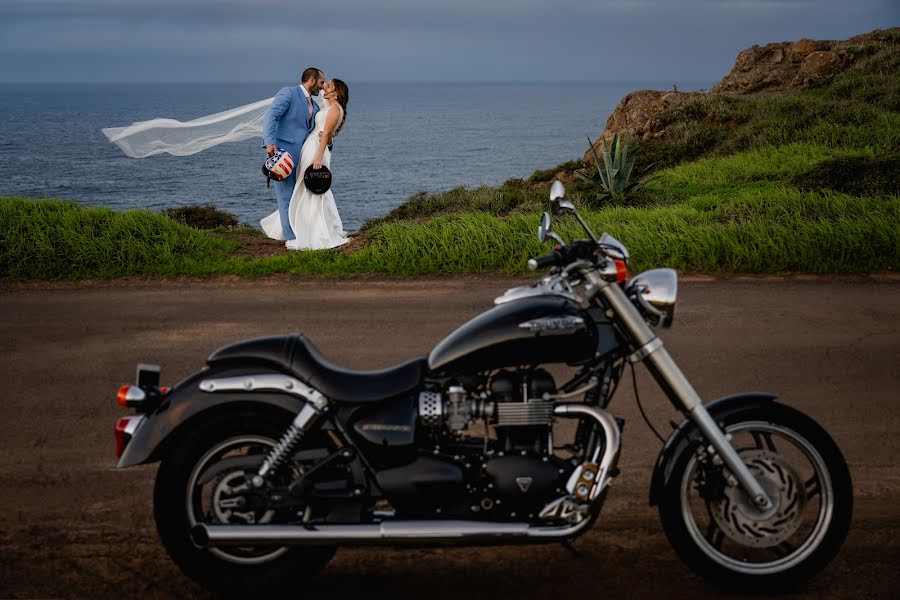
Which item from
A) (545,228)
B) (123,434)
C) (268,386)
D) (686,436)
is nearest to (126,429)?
(123,434)

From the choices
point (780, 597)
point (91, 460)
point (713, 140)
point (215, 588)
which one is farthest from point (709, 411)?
point (713, 140)

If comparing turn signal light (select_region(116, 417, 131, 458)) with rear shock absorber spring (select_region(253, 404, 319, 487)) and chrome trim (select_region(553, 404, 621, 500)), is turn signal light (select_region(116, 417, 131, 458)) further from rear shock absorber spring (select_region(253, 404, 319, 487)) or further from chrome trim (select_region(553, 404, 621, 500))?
chrome trim (select_region(553, 404, 621, 500))

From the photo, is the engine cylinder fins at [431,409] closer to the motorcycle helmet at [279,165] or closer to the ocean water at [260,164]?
the motorcycle helmet at [279,165]

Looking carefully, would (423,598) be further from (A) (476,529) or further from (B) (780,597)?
(B) (780,597)

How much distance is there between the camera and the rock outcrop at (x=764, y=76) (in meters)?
24.0

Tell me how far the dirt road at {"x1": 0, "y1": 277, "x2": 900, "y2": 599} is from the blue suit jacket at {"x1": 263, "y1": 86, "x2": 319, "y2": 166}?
3278mm

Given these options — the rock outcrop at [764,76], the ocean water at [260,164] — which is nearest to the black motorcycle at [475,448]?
the ocean water at [260,164]

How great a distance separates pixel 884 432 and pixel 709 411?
2467 millimetres

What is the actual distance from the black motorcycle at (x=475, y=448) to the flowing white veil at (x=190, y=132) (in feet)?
38.5

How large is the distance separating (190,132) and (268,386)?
12.6 metres

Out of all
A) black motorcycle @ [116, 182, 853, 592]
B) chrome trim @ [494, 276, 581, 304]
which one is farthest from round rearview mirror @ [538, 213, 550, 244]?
chrome trim @ [494, 276, 581, 304]

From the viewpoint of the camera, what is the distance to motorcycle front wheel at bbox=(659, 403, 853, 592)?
3766 millimetres

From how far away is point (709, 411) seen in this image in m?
3.76

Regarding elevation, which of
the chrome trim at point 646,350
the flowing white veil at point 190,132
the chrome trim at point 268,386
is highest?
the flowing white veil at point 190,132
